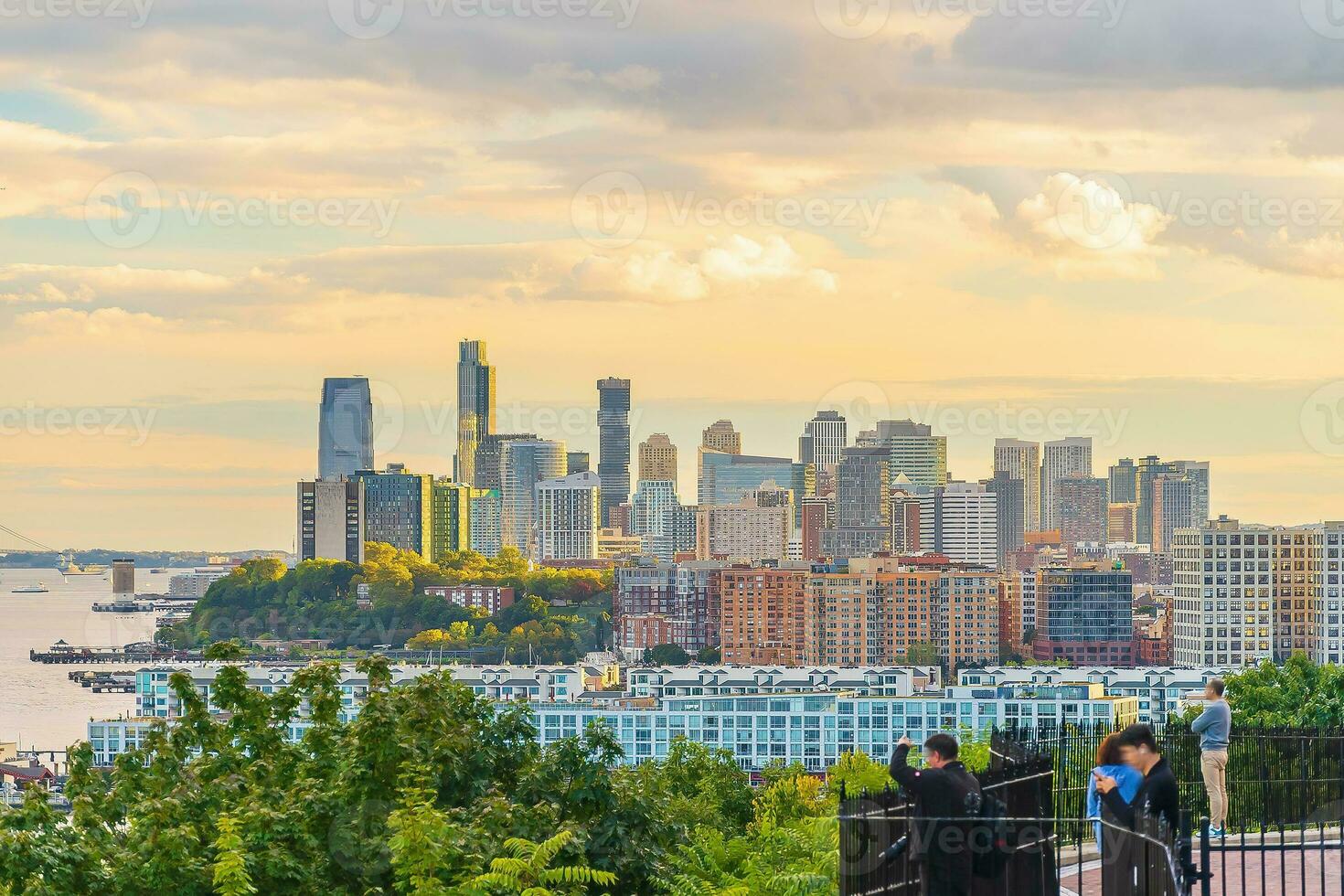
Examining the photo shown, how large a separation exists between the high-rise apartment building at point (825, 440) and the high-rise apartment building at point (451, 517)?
109ft

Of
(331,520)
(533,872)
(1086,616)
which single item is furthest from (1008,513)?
(533,872)

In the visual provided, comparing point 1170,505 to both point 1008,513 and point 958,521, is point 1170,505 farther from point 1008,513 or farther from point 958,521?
point 958,521

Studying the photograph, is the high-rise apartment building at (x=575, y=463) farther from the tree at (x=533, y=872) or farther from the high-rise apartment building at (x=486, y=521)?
the tree at (x=533, y=872)

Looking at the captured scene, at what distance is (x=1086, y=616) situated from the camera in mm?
98250

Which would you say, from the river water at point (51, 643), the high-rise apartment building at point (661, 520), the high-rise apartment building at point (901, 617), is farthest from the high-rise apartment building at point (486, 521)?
the high-rise apartment building at point (901, 617)

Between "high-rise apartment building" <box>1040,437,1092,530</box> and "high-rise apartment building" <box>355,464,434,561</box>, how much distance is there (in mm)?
53976

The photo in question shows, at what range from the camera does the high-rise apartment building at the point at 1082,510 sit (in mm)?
160250

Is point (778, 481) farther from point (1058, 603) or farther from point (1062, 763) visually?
point (1062, 763)

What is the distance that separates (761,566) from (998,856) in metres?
99.3

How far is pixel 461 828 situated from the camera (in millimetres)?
9266

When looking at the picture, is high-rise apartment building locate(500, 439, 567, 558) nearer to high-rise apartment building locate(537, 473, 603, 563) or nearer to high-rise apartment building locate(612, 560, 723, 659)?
high-rise apartment building locate(537, 473, 603, 563)

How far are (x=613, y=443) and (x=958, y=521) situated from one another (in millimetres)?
42923

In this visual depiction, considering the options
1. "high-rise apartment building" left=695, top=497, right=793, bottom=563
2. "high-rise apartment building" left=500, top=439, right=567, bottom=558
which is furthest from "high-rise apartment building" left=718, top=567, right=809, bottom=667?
"high-rise apartment building" left=500, top=439, right=567, bottom=558

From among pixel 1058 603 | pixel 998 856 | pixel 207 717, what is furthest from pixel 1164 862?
pixel 1058 603
